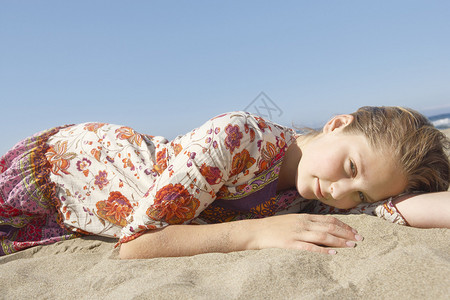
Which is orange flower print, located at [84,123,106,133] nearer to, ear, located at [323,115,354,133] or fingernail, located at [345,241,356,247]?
ear, located at [323,115,354,133]

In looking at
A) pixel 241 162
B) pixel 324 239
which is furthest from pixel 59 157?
pixel 324 239

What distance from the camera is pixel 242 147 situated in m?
2.21

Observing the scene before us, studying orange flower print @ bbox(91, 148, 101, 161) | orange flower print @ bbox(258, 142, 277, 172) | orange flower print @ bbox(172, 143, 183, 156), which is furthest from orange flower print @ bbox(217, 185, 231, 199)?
orange flower print @ bbox(91, 148, 101, 161)

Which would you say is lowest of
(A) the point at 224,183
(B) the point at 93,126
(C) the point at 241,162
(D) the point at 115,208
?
(D) the point at 115,208

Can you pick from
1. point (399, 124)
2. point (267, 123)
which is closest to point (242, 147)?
point (267, 123)

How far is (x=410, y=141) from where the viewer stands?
2.12m

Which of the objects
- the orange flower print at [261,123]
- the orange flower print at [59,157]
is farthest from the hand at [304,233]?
the orange flower print at [59,157]

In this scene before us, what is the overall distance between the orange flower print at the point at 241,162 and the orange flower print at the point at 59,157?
4.09 feet

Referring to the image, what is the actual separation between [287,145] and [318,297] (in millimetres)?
1364

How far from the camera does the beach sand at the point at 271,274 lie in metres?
1.29

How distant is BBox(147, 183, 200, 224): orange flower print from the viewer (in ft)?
6.64

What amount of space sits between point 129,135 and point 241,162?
996 millimetres

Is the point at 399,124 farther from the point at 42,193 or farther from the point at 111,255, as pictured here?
the point at 42,193

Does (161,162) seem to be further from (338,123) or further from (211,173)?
(338,123)
